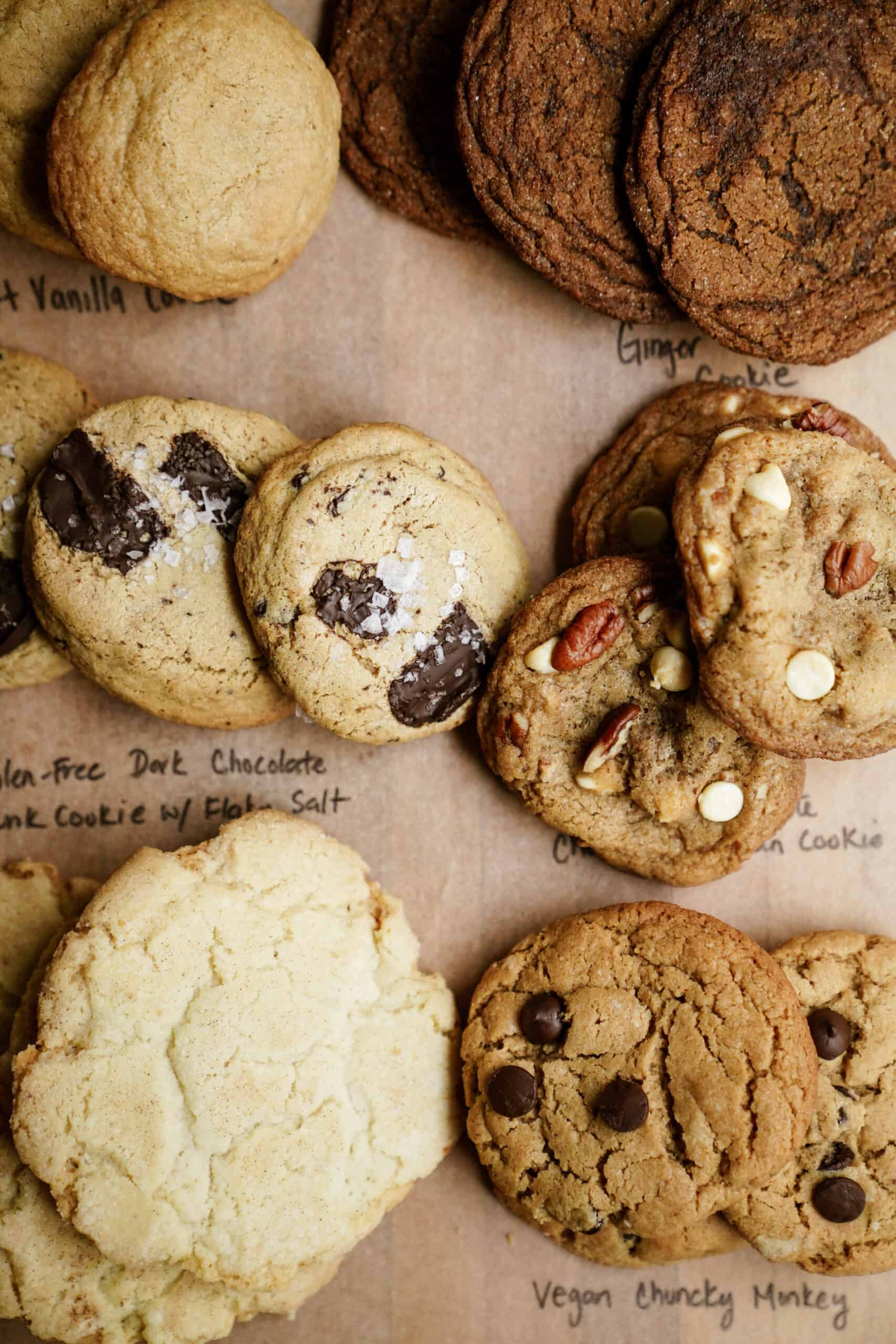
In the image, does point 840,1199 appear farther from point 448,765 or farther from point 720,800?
point 448,765

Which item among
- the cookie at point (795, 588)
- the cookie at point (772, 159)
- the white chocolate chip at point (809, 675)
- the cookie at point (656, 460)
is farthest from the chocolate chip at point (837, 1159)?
the cookie at point (772, 159)

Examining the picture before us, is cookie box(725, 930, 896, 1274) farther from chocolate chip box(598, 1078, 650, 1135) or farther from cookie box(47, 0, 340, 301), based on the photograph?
cookie box(47, 0, 340, 301)

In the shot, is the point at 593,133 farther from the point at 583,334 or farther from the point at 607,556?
the point at 607,556

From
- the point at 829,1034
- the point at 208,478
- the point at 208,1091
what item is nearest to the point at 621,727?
the point at 829,1034

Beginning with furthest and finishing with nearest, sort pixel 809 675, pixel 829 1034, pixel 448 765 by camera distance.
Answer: pixel 448 765, pixel 829 1034, pixel 809 675

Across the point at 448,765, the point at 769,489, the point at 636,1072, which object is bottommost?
the point at 636,1072

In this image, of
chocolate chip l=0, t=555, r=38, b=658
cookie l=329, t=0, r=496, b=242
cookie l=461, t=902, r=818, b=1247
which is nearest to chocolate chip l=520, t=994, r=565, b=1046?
cookie l=461, t=902, r=818, b=1247

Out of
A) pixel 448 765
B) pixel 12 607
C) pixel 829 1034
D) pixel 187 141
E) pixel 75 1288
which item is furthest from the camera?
pixel 448 765

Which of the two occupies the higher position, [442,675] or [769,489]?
[769,489]
